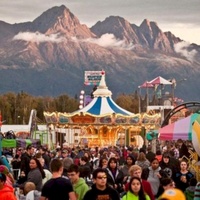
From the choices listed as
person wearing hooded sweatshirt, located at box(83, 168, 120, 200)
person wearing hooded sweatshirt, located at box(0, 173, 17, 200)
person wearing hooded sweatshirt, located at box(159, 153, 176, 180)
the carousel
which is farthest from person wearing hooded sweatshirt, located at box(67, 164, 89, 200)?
the carousel

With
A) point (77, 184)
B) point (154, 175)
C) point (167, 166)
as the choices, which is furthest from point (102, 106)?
point (77, 184)

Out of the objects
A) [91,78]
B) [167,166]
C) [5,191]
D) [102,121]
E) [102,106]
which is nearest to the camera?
[5,191]

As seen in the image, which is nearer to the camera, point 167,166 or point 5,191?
point 5,191

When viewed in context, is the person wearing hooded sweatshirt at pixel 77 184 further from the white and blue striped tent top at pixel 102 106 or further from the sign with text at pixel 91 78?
the sign with text at pixel 91 78

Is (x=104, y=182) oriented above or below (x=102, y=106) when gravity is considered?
below

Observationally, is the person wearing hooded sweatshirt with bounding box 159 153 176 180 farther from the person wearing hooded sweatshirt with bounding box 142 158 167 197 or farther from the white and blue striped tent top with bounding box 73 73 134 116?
the white and blue striped tent top with bounding box 73 73 134 116

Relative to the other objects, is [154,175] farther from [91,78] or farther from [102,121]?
[91,78]

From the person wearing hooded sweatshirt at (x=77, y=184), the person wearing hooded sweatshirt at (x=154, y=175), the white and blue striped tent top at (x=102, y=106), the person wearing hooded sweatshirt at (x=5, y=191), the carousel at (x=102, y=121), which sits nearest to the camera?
the person wearing hooded sweatshirt at (x=5, y=191)

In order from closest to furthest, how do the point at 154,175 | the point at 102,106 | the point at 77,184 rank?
the point at 77,184 → the point at 154,175 → the point at 102,106

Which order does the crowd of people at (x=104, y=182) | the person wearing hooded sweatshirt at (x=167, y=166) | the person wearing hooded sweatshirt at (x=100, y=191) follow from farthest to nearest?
the person wearing hooded sweatshirt at (x=167, y=166) < the crowd of people at (x=104, y=182) < the person wearing hooded sweatshirt at (x=100, y=191)

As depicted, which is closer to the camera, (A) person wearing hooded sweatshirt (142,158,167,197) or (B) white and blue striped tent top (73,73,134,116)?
(A) person wearing hooded sweatshirt (142,158,167,197)

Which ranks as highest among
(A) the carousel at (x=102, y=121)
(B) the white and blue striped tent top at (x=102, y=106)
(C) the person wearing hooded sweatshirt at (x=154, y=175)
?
(B) the white and blue striped tent top at (x=102, y=106)

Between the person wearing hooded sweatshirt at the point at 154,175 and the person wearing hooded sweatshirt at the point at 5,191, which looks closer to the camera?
the person wearing hooded sweatshirt at the point at 5,191

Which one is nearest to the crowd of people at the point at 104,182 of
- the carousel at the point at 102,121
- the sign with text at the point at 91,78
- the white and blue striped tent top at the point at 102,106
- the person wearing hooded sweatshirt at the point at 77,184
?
the person wearing hooded sweatshirt at the point at 77,184
